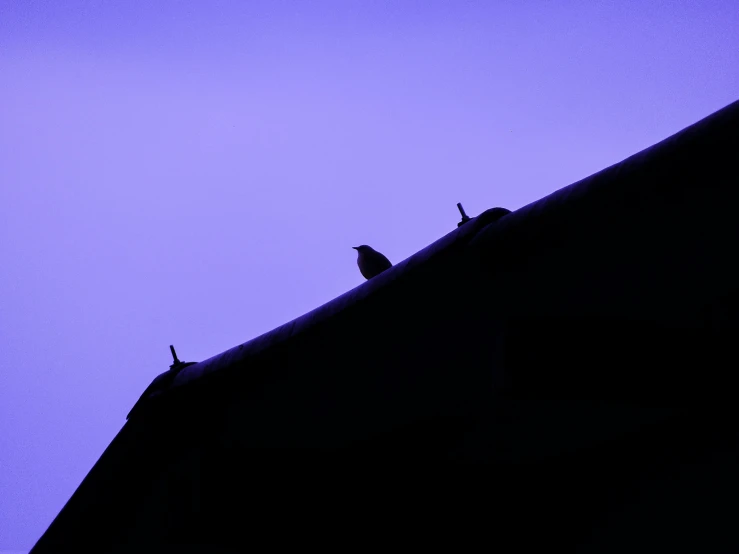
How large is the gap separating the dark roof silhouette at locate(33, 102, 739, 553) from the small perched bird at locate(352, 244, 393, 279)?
4.70 m

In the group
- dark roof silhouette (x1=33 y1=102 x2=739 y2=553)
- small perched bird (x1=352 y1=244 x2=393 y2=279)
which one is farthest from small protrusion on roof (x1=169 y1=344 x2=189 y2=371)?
small perched bird (x1=352 y1=244 x2=393 y2=279)

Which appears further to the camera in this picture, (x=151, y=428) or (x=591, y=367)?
(x=151, y=428)

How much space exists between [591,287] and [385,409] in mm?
1006

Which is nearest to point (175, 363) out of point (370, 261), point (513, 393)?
point (513, 393)

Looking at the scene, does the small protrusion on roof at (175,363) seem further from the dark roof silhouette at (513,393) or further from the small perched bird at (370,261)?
the small perched bird at (370,261)

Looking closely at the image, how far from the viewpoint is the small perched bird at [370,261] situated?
768cm

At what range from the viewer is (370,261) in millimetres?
7738

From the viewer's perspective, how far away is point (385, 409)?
261cm

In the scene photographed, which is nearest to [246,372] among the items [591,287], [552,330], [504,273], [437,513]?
[437,513]

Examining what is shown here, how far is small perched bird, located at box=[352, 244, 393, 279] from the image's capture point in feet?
25.2

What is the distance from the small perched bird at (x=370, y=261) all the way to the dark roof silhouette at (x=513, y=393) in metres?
4.70

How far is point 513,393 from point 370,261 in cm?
641

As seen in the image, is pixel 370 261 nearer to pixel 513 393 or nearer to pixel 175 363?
pixel 175 363

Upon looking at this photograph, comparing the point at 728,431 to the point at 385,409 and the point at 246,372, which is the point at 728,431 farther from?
the point at 246,372
